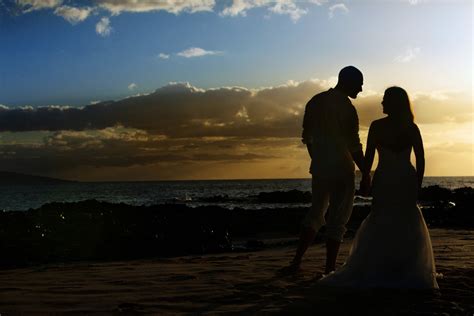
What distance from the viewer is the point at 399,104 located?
5559 millimetres

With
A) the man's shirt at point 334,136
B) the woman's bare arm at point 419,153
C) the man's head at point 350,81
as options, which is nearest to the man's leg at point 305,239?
the man's shirt at point 334,136

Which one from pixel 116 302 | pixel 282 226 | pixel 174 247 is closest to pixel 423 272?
pixel 116 302

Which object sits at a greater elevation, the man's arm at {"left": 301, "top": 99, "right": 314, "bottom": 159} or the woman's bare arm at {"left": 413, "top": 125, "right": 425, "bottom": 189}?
the man's arm at {"left": 301, "top": 99, "right": 314, "bottom": 159}

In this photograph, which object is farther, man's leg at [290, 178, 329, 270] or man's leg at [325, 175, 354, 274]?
man's leg at [290, 178, 329, 270]

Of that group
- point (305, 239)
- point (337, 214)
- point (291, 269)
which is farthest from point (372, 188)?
point (291, 269)

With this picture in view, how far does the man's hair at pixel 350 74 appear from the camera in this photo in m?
6.03

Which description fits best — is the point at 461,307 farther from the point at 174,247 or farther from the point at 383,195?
the point at 174,247

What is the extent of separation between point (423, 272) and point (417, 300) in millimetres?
569

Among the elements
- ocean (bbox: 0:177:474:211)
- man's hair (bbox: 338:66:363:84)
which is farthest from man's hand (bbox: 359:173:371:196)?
ocean (bbox: 0:177:474:211)

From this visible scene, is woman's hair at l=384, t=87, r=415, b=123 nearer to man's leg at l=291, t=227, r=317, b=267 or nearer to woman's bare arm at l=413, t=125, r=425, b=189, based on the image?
woman's bare arm at l=413, t=125, r=425, b=189

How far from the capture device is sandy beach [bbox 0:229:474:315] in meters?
4.46

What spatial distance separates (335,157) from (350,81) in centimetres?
85

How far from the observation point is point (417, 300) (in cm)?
474

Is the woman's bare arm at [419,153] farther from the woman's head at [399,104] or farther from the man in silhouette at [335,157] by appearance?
the man in silhouette at [335,157]
